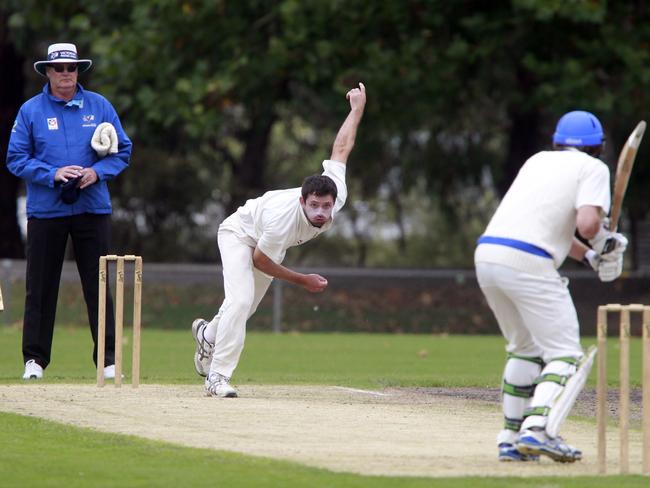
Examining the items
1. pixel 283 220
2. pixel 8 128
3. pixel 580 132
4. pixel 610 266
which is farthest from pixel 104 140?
pixel 8 128

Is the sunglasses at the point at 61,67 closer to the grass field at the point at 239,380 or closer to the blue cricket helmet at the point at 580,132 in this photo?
the grass field at the point at 239,380

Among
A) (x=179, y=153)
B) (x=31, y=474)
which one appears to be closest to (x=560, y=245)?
(x=31, y=474)

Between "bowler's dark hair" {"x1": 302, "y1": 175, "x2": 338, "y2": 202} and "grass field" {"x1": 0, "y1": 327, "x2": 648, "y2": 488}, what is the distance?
2.25m

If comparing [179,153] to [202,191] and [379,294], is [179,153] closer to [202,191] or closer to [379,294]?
[202,191]

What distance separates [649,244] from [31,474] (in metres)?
24.0

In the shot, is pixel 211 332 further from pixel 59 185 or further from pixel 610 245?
pixel 610 245

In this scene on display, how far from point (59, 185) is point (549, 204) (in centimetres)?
466

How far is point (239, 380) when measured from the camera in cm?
1191

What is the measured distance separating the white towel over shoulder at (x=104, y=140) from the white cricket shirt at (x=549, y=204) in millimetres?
4344

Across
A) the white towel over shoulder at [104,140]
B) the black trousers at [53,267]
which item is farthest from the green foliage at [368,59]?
Result: the black trousers at [53,267]

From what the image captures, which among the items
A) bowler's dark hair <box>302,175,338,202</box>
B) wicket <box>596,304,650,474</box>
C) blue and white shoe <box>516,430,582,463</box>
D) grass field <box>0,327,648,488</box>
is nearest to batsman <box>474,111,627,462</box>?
blue and white shoe <box>516,430,582,463</box>

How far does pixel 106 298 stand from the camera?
34.0ft

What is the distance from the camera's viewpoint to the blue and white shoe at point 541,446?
6875 mm

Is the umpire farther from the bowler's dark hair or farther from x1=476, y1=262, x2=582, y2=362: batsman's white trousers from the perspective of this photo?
x1=476, y1=262, x2=582, y2=362: batsman's white trousers
